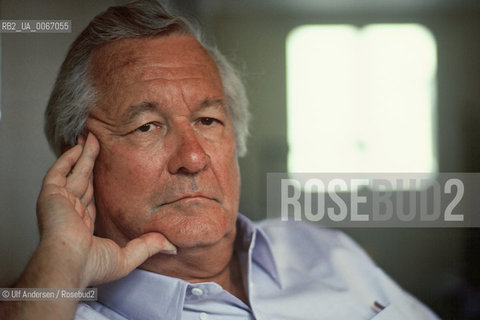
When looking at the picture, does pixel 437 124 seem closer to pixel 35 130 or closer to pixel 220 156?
pixel 220 156

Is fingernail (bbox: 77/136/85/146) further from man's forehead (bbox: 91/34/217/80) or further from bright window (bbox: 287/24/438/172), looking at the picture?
Result: bright window (bbox: 287/24/438/172)

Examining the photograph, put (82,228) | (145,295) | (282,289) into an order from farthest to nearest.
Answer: (282,289)
(145,295)
(82,228)

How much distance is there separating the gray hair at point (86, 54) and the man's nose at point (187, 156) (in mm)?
193

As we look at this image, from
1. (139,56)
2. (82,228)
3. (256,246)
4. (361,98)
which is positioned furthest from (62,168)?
(361,98)

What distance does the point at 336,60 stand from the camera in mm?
1046

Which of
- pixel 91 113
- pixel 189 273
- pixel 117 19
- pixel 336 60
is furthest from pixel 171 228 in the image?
pixel 336 60

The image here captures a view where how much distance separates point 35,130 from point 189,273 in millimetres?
422

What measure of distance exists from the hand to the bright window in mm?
416

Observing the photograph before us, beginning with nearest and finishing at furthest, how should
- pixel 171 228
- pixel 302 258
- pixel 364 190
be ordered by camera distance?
1. pixel 171 228
2. pixel 364 190
3. pixel 302 258

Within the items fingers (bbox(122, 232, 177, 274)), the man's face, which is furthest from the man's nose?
fingers (bbox(122, 232, 177, 274))

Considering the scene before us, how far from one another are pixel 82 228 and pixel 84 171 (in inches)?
5.6

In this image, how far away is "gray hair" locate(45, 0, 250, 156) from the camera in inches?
33.3

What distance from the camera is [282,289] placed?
0.96 metres

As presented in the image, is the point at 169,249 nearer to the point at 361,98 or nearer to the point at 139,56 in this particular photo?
the point at 139,56
